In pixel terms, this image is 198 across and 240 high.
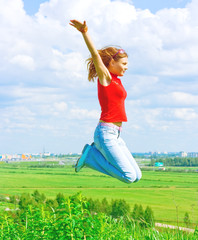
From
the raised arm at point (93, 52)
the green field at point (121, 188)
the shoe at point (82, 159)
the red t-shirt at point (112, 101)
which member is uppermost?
the raised arm at point (93, 52)

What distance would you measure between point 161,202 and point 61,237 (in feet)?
293

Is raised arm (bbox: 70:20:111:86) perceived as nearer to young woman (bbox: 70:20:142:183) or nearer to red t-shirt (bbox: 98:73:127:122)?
young woman (bbox: 70:20:142:183)

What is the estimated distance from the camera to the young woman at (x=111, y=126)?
6.21 metres

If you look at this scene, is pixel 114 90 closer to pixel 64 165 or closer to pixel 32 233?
pixel 32 233

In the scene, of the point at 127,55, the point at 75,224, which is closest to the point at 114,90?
the point at 127,55

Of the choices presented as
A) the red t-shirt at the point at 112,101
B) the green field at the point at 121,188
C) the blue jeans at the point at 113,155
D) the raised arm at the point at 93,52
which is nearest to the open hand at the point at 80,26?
the raised arm at the point at 93,52

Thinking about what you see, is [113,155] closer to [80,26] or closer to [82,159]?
[82,159]

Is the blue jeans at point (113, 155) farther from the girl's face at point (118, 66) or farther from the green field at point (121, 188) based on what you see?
the green field at point (121, 188)

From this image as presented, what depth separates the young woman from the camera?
6.21 metres

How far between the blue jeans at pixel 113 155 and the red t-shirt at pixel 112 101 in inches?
6.9

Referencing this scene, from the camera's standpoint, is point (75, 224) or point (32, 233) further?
point (32, 233)

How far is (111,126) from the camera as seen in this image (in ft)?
20.9

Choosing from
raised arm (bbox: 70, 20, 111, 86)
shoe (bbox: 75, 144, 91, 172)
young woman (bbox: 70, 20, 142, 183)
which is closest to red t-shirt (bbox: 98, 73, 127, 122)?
young woman (bbox: 70, 20, 142, 183)

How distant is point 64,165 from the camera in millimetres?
167625
